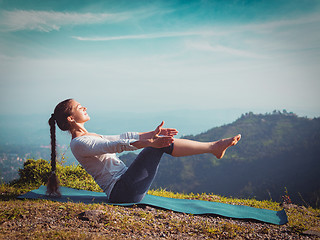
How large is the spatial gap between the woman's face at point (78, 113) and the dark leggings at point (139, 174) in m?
0.87

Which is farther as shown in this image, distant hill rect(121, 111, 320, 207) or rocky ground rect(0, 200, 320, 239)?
distant hill rect(121, 111, 320, 207)

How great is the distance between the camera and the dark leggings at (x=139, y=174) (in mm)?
3602

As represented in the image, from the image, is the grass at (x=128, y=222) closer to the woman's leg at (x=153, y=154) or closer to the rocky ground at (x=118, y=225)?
the rocky ground at (x=118, y=225)

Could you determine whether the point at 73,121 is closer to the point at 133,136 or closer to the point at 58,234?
the point at 133,136

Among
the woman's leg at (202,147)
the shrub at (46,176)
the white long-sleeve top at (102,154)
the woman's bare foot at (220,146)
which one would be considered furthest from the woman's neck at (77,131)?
the shrub at (46,176)

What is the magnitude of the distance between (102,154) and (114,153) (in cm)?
17

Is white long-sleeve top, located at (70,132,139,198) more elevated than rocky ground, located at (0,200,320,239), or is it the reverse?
white long-sleeve top, located at (70,132,139,198)

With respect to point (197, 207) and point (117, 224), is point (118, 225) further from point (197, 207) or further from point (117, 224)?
point (197, 207)

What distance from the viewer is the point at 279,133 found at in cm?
2566

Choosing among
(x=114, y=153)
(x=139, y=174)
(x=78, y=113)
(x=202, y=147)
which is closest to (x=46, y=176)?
(x=78, y=113)

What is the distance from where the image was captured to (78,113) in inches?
149

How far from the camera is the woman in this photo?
3.45 metres

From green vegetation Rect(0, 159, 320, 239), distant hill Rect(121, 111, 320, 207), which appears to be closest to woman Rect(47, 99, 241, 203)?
green vegetation Rect(0, 159, 320, 239)

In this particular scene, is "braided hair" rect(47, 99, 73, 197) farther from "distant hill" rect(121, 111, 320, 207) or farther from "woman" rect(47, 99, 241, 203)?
"distant hill" rect(121, 111, 320, 207)
